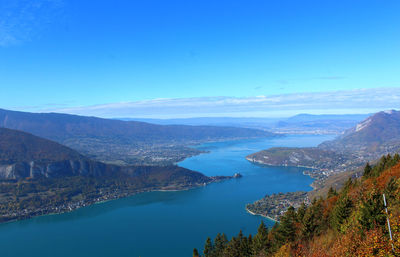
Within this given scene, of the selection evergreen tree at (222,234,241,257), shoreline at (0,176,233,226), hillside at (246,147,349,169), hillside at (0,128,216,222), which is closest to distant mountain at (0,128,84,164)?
hillside at (0,128,216,222)

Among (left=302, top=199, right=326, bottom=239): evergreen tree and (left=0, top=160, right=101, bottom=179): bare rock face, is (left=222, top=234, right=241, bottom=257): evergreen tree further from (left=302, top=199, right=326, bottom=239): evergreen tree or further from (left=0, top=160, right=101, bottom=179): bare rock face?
(left=0, top=160, right=101, bottom=179): bare rock face

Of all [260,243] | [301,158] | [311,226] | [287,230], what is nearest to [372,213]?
[311,226]

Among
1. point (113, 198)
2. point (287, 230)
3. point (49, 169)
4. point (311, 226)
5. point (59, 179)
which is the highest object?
point (311, 226)

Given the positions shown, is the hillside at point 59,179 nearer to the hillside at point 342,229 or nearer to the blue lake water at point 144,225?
the blue lake water at point 144,225

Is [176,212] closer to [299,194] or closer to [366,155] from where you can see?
[299,194]

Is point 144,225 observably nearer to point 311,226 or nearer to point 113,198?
point 113,198

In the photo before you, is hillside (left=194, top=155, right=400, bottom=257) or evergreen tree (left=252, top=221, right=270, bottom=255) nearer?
hillside (left=194, top=155, right=400, bottom=257)
